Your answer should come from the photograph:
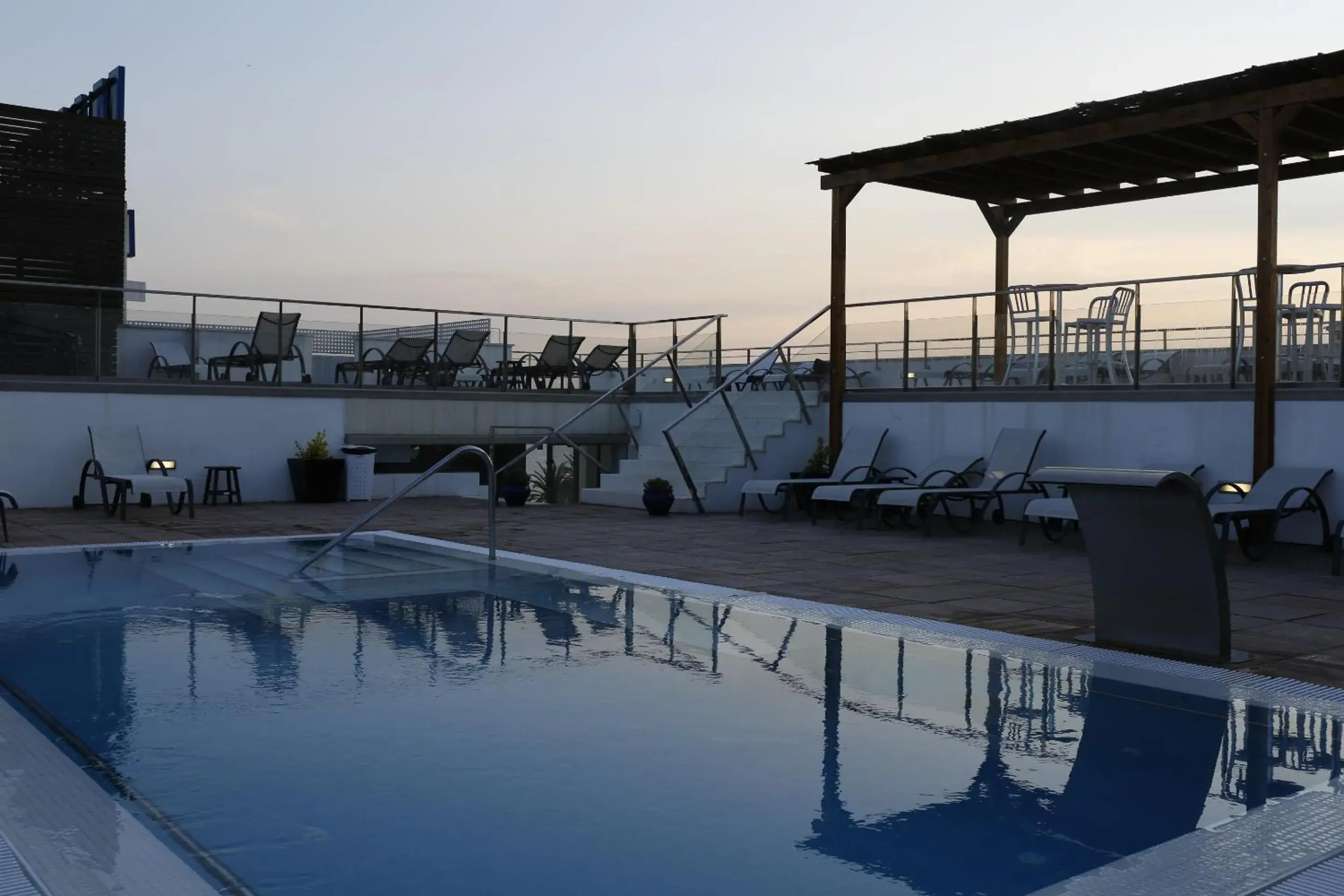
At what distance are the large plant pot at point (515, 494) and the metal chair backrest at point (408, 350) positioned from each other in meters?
2.55

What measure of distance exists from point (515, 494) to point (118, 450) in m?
4.48

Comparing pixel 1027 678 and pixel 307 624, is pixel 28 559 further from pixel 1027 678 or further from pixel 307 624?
pixel 1027 678

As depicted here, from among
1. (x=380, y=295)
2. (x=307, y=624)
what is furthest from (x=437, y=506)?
(x=380, y=295)

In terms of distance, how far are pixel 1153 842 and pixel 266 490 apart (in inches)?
521

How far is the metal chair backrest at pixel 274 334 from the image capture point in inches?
581

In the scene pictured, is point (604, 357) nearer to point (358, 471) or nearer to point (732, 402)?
point (732, 402)

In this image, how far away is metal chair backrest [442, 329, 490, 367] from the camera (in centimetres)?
1641

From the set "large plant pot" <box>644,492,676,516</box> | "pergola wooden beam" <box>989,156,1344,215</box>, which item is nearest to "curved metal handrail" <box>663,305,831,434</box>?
"large plant pot" <box>644,492,676,516</box>

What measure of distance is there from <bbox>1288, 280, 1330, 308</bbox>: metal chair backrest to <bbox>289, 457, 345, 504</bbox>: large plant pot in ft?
34.3

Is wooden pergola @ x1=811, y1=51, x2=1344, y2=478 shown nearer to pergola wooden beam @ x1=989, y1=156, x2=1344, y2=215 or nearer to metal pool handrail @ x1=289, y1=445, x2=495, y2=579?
pergola wooden beam @ x1=989, y1=156, x2=1344, y2=215

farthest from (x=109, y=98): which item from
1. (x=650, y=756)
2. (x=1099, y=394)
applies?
(x=650, y=756)

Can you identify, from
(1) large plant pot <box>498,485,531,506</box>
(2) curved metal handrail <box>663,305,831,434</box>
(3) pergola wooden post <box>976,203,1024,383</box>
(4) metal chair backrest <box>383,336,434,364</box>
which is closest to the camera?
(2) curved metal handrail <box>663,305,831,434</box>

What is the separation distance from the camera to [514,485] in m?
14.7

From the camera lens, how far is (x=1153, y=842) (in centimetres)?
321
